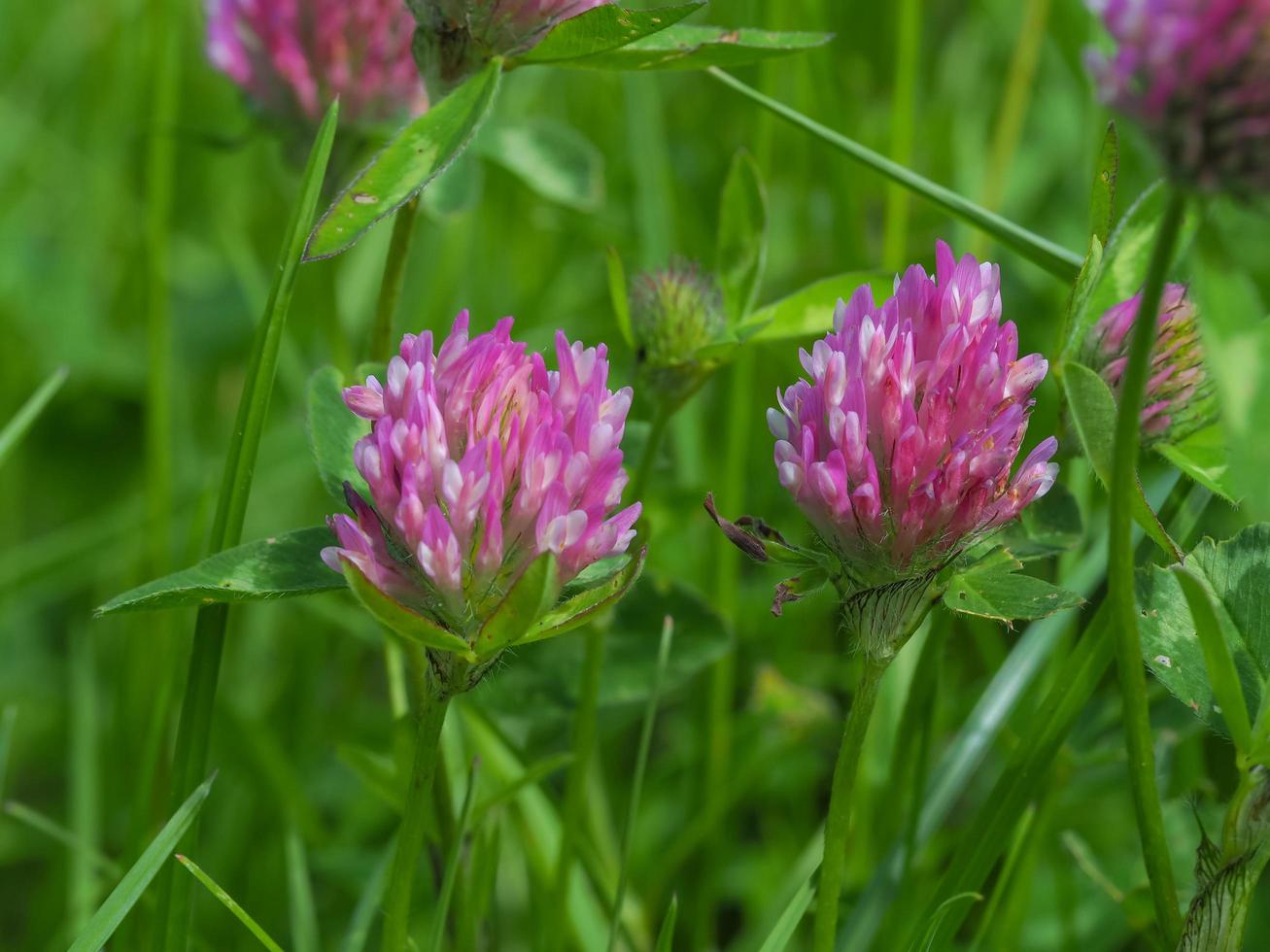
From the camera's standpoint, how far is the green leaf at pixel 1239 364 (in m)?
0.67

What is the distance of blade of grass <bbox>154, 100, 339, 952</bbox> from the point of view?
3.22 ft

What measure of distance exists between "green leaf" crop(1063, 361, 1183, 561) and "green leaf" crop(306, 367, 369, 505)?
1.67ft

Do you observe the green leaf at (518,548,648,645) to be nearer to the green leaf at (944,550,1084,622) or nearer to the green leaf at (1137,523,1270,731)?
the green leaf at (944,550,1084,622)

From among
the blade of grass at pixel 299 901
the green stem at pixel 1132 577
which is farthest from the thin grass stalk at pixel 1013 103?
the blade of grass at pixel 299 901

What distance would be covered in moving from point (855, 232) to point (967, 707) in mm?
734

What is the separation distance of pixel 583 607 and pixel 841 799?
22cm

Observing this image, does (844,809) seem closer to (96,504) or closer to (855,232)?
(855,232)

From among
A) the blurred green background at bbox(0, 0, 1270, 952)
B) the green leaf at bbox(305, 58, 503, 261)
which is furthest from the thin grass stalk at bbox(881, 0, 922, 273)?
the green leaf at bbox(305, 58, 503, 261)

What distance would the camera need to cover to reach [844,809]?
89 centimetres

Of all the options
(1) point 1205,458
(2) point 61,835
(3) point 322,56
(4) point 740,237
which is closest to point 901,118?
(4) point 740,237

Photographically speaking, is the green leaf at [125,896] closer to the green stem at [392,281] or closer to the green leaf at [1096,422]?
the green stem at [392,281]

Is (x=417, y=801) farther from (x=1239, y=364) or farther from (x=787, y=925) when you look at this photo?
(x=1239, y=364)

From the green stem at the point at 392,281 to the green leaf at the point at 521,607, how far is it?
1.33 ft

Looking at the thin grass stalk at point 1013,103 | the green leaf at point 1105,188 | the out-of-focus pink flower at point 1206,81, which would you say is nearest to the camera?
the out-of-focus pink flower at point 1206,81
